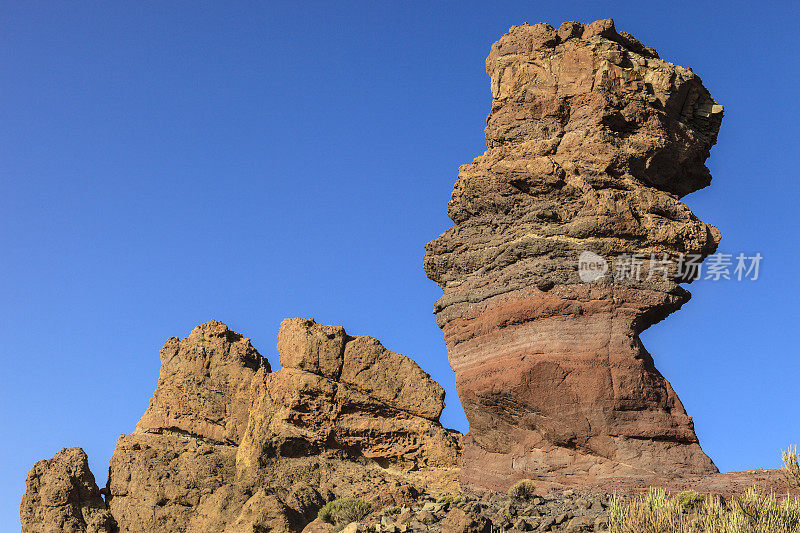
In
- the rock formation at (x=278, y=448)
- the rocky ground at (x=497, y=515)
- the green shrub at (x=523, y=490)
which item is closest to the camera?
the rocky ground at (x=497, y=515)

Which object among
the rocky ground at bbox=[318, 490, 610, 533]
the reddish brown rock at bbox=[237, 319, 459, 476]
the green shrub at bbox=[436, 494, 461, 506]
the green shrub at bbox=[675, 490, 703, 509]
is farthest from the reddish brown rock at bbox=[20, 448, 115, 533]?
the green shrub at bbox=[675, 490, 703, 509]

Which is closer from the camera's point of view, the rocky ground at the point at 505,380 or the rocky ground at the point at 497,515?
the rocky ground at the point at 497,515

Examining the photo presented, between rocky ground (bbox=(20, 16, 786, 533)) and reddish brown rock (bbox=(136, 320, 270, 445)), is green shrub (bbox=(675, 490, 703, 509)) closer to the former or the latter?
rocky ground (bbox=(20, 16, 786, 533))

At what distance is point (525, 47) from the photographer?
2578cm

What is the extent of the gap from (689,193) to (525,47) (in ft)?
20.0

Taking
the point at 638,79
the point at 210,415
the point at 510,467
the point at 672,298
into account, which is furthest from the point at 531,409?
the point at 210,415

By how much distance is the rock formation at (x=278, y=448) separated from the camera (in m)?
26.4

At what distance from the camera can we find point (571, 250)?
22766mm

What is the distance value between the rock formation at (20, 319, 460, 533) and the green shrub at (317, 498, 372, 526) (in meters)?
2.06

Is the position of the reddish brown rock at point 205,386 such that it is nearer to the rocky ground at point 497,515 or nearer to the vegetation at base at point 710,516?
the rocky ground at point 497,515

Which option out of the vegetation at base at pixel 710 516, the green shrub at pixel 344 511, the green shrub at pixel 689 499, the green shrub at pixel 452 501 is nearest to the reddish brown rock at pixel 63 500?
the green shrub at pixel 344 511

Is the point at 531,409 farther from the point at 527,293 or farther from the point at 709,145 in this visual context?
the point at 709,145

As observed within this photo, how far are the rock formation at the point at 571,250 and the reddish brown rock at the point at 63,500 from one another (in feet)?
37.3

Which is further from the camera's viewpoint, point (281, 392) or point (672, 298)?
point (281, 392)
